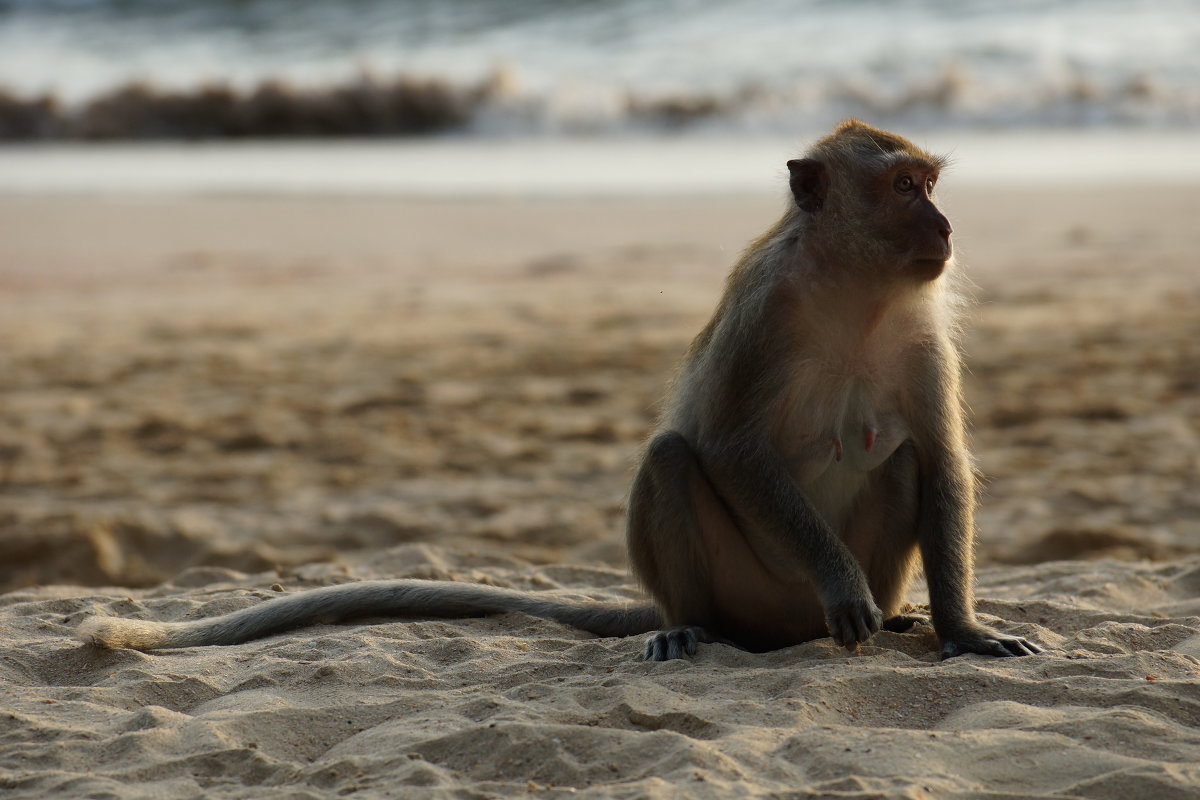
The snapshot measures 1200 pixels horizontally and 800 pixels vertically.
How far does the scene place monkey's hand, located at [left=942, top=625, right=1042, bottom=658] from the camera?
14.0 feet

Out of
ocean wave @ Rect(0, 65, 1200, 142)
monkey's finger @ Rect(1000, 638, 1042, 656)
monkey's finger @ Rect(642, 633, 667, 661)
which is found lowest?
monkey's finger @ Rect(642, 633, 667, 661)

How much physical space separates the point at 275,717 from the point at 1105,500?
509cm

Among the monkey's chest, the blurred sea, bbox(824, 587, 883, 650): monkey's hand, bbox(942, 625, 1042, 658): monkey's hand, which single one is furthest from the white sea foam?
bbox(824, 587, 883, 650): monkey's hand

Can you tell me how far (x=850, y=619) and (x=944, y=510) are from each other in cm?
49

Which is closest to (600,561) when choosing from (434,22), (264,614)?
(264,614)

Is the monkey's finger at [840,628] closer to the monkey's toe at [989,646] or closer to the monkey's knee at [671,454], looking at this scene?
the monkey's toe at [989,646]

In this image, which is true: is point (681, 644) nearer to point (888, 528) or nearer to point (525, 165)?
point (888, 528)

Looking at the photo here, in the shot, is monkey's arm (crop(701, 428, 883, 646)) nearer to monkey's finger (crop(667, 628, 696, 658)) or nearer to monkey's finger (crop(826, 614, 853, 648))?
monkey's finger (crop(826, 614, 853, 648))

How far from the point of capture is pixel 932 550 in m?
4.39

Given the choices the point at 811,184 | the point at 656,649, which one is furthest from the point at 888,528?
the point at 811,184

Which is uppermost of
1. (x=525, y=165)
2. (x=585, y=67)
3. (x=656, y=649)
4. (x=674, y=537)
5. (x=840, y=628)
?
(x=585, y=67)

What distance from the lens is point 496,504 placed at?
758cm

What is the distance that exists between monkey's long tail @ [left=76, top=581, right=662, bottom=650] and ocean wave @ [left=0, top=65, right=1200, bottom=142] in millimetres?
23356

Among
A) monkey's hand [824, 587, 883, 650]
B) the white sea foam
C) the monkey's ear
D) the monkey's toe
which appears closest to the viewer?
monkey's hand [824, 587, 883, 650]
